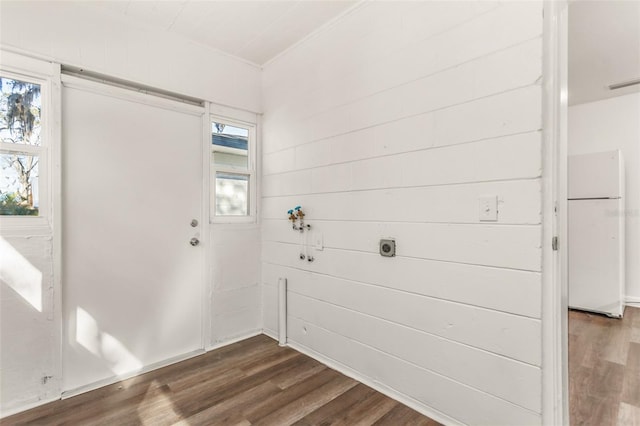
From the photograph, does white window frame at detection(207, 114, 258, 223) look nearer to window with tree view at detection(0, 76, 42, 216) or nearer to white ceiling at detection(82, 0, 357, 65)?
white ceiling at detection(82, 0, 357, 65)

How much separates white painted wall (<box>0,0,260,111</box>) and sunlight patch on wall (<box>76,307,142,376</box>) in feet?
5.71

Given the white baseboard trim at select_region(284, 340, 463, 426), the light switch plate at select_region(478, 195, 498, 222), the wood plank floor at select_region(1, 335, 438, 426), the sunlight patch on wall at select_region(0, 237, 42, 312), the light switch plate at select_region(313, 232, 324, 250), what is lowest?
the wood plank floor at select_region(1, 335, 438, 426)

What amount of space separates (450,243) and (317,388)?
133 cm

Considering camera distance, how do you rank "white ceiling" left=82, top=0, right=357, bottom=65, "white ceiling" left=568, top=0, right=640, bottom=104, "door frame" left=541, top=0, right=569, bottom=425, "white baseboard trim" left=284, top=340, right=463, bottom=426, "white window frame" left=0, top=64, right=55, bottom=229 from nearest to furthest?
"door frame" left=541, top=0, right=569, bottom=425 → "white baseboard trim" left=284, top=340, right=463, bottom=426 → "white window frame" left=0, top=64, right=55, bottom=229 → "white ceiling" left=82, top=0, right=357, bottom=65 → "white ceiling" left=568, top=0, right=640, bottom=104

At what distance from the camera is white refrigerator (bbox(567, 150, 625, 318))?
3.62m

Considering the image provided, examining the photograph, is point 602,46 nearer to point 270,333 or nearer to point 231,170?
point 231,170

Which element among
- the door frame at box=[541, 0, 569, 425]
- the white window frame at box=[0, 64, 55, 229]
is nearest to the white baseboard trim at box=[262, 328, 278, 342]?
the white window frame at box=[0, 64, 55, 229]

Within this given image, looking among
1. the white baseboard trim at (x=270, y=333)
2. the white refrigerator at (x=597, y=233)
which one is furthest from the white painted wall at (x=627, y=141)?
the white baseboard trim at (x=270, y=333)

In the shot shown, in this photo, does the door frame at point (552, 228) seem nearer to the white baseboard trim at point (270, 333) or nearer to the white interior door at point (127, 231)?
the white baseboard trim at point (270, 333)

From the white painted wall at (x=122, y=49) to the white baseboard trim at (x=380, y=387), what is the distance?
7.65 feet

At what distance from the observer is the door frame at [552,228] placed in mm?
1408

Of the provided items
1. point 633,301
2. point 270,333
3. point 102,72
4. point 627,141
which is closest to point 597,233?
point 633,301

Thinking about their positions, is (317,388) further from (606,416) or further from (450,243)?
(606,416)

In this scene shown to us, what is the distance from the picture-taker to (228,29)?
2.48m
